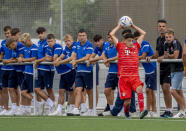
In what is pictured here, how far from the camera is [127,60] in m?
11.6

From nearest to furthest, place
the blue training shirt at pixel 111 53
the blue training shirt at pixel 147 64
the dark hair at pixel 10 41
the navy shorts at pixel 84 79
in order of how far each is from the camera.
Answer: the blue training shirt at pixel 147 64 → the blue training shirt at pixel 111 53 → the navy shorts at pixel 84 79 → the dark hair at pixel 10 41

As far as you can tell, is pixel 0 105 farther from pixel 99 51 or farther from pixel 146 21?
pixel 146 21

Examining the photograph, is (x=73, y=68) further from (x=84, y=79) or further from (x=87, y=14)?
(x=87, y=14)

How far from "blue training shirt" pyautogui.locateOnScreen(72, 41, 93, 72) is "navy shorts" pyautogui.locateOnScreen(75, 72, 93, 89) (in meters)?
0.10

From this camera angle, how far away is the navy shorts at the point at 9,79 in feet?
47.4

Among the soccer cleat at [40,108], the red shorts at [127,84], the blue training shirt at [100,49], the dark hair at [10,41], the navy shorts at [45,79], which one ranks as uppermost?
the dark hair at [10,41]

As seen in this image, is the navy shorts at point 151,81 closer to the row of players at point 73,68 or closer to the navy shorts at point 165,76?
the row of players at point 73,68

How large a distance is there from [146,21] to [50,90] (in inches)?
280

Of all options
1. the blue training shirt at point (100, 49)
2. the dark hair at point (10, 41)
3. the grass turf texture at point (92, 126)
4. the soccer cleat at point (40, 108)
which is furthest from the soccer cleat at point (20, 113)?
the grass turf texture at point (92, 126)

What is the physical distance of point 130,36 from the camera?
11.7 meters

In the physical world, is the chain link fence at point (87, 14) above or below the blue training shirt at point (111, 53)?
above

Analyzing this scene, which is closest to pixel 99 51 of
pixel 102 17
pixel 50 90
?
pixel 50 90

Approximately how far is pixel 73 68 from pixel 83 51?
566mm

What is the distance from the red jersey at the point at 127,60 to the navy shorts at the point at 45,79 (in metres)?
2.94
